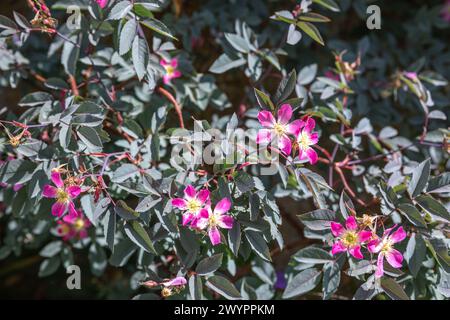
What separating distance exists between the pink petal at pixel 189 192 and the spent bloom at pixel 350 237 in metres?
0.31

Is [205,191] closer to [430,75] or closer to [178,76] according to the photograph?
[178,76]

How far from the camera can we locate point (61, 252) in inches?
64.6

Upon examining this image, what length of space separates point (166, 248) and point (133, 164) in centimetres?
24

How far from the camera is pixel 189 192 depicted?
115 cm

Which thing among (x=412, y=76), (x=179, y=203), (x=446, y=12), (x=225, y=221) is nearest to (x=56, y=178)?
(x=179, y=203)

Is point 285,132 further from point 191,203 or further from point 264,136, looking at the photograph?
point 191,203

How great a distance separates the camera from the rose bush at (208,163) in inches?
45.8

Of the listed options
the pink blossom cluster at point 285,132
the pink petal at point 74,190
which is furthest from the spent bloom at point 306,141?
the pink petal at point 74,190

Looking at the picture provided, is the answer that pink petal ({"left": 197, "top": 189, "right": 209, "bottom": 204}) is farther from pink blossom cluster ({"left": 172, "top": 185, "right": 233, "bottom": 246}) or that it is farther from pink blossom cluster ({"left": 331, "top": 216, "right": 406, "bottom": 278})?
pink blossom cluster ({"left": 331, "top": 216, "right": 406, "bottom": 278})

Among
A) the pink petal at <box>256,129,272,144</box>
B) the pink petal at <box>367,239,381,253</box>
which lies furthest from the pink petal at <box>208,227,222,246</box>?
the pink petal at <box>367,239,381,253</box>

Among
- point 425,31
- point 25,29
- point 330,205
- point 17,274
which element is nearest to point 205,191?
point 330,205

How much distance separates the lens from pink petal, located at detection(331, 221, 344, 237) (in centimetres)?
116

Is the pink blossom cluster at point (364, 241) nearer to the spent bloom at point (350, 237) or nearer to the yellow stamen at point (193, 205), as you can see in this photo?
the spent bloom at point (350, 237)

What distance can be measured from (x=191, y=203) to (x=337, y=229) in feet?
1.07
